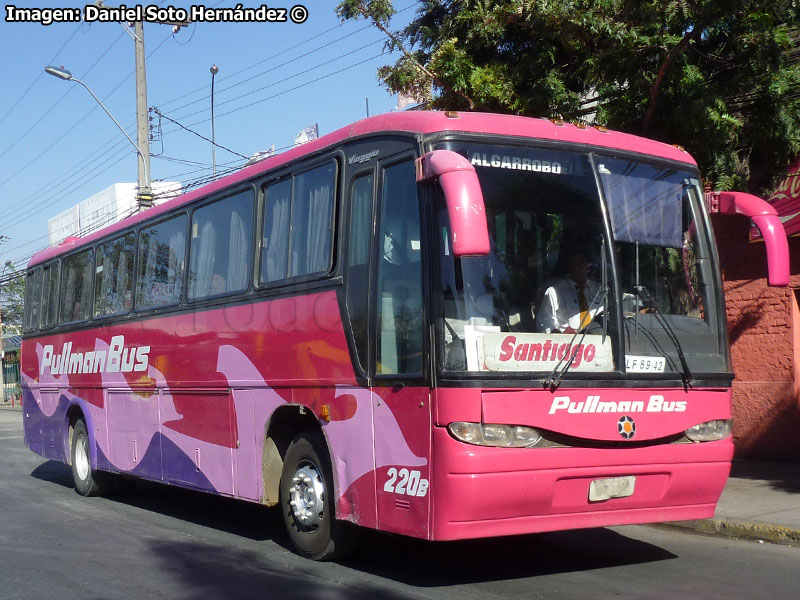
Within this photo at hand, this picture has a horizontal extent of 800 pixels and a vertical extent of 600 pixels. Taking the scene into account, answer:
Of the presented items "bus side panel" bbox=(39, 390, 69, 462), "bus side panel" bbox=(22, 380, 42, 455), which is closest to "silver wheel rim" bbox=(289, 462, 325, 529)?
"bus side panel" bbox=(39, 390, 69, 462)

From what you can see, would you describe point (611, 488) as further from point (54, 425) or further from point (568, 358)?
point (54, 425)

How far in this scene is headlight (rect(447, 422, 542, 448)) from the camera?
5902mm

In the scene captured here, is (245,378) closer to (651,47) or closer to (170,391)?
(170,391)

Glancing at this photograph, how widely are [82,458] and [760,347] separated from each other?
30.3ft

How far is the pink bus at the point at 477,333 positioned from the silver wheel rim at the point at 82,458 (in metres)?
4.98

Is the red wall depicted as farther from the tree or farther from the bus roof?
the bus roof

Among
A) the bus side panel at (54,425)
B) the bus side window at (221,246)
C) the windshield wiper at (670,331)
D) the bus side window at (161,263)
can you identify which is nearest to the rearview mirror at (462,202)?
the windshield wiper at (670,331)

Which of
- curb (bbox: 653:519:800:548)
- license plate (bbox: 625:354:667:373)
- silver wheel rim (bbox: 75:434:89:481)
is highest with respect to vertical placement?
license plate (bbox: 625:354:667:373)

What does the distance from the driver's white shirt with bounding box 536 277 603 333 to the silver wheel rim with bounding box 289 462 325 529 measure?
2.33 metres

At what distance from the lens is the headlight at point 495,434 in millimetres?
5902

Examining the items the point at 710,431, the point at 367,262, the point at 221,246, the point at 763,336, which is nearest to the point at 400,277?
the point at 367,262

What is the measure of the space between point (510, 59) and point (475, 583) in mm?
7361

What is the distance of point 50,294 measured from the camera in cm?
1420

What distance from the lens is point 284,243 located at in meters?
8.06
